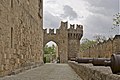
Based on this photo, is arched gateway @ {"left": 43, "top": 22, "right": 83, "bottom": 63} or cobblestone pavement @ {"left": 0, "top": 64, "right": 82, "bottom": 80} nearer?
cobblestone pavement @ {"left": 0, "top": 64, "right": 82, "bottom": 80}

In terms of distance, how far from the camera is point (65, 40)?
171ft

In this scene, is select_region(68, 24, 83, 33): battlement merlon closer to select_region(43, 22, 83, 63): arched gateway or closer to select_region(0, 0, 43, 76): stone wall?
select_region(43, 22, 83, 63): arched gateway

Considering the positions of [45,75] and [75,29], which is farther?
[75,29]

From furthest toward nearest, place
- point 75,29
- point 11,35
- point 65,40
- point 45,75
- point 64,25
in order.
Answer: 1. point 75,29
2. point 64,25
3. point 65,40
4. point 11,35
5. point 45,75

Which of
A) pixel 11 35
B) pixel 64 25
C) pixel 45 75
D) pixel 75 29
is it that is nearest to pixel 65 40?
pixel 64 25

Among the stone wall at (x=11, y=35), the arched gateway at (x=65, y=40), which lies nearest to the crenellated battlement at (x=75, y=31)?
the arched gateway at (x=65, y=40)

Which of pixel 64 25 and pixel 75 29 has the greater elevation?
pixel 64 25

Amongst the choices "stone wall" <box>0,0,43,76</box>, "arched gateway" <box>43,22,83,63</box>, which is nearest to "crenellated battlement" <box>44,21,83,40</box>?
"arched gateway" <box>43,22,83,63</box>

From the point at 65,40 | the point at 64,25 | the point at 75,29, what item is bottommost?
the point at 65,40

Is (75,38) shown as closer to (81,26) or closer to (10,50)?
(81,26)

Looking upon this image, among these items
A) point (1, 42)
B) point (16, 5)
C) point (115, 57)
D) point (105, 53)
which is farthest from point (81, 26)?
point (115, 57)

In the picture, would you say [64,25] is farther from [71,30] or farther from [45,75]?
[45,75]

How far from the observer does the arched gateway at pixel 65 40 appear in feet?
169

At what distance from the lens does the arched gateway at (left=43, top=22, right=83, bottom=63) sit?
169ft
